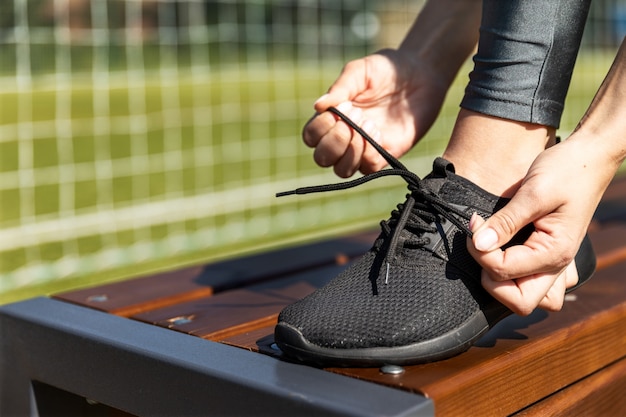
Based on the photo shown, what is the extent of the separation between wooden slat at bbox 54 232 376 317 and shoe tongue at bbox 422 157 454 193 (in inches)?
20.1

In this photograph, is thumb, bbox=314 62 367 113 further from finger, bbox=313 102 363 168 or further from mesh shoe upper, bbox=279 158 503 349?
mesh shoe upper, bbox=279 158 503 349

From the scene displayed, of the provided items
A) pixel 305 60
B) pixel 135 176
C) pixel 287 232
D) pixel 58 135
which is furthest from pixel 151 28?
pixel 287 232

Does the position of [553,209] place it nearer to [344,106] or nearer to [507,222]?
[507,222]

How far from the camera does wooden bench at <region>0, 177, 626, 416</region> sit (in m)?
0.94

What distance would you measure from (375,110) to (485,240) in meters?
0.49

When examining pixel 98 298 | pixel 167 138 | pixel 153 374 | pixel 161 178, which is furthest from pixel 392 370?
pixel 167 138

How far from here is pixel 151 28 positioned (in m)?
15.0

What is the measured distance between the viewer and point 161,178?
17.5 feet

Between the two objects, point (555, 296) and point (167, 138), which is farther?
point (167, 138)

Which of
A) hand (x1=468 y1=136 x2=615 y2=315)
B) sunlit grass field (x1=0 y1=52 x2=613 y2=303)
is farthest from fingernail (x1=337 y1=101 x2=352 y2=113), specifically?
sunlit grass field (x1=0 y1=52 x2=613 y2=303)

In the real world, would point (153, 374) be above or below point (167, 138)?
above

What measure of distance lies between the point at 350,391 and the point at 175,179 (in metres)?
4.44

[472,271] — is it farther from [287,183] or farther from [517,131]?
[287,183]

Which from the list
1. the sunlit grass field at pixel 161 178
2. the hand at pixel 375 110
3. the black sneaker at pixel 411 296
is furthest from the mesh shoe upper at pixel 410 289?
the sunlit grass field at pixel 161 178
